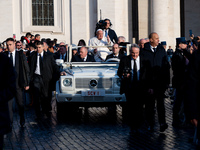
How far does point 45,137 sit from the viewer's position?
9.67 m

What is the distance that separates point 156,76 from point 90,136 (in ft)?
5.64

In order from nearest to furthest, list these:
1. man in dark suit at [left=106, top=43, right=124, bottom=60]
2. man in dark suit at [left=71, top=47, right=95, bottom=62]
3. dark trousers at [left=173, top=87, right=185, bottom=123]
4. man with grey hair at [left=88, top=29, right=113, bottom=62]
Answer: dark trousers at [left=173, top=87, right=185, bottom=123] → man in dark suit at [left=106, top=43, right=124, bottom=60] → man in dark suit at [left=71, top=47, right=95, bottom=62] → man with grey hair at [left=88, top=29, right=113, bottom=62]

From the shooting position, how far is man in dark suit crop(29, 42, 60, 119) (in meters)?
12.4

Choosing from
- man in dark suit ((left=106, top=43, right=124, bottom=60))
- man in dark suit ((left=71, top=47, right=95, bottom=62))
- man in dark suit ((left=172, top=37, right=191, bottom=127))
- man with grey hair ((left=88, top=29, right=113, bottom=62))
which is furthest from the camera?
man with grey hair ((left=88, top=29, right=113, bottom=62))

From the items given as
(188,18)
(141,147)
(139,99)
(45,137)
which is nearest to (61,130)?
(45,137)

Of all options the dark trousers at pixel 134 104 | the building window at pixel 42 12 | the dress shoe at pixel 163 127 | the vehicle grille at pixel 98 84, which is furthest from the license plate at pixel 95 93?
the building window at pixel 42 12

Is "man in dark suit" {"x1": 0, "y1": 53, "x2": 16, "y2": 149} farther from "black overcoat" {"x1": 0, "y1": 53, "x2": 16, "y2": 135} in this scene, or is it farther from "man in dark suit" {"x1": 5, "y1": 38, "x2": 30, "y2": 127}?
"man in dark suit" {"x1": 5, "y1": 38, "x2": 30, "y2": 127}

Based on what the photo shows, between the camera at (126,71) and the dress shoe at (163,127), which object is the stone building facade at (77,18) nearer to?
the camera at (126,71)

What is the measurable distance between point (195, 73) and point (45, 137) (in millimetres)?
4578

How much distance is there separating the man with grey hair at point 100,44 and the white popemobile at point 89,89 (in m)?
2.12

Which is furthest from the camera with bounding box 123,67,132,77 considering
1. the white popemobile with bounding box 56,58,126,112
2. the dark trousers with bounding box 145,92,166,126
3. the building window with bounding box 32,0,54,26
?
the building window with bounding box 32,0,54,26

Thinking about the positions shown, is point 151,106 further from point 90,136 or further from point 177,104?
point 90,136

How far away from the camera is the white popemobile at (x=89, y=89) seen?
451 inches

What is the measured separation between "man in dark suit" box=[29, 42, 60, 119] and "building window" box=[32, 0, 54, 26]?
16.4m
